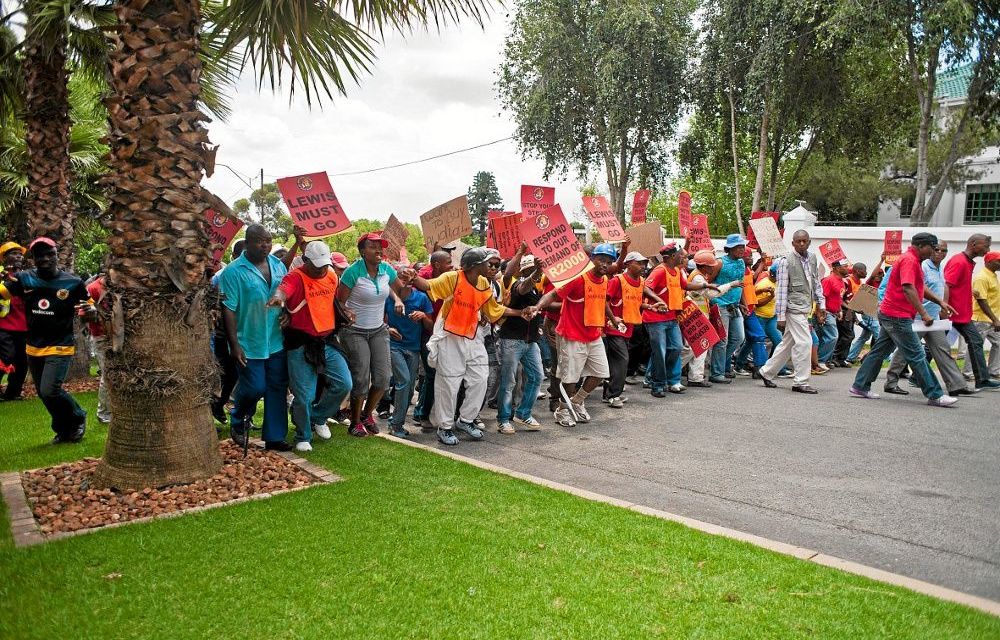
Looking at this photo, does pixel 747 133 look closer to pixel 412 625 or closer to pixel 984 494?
pixel 984 494

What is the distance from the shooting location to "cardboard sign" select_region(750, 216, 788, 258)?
38.9 feet

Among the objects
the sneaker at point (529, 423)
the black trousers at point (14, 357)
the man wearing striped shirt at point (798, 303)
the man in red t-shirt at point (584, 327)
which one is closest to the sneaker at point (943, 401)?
the man wearing striped shirt at point (798, 303)

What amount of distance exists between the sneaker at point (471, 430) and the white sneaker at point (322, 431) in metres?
1.35

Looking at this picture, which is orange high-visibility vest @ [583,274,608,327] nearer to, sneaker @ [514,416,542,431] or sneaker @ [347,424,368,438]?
sneaker @ [514,416,542,431]

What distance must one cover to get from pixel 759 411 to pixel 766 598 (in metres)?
5.50

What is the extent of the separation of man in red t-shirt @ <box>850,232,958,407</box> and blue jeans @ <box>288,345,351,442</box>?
6.36 m

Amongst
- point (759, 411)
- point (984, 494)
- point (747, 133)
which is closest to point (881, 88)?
point (747, 133)

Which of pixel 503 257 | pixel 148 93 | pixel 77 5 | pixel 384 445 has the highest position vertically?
pixel 77 5

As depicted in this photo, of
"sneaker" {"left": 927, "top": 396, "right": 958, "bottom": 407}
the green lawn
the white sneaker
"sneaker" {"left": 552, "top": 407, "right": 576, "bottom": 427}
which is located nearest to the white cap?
the white sneaker

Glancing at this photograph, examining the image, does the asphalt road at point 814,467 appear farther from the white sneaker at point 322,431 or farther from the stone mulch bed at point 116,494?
the stone mulch bed at point 116,494

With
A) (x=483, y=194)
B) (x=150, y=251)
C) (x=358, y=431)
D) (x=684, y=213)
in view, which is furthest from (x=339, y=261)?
(x=483, y=194)

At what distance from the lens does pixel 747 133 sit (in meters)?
31.6

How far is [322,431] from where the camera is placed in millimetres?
7113

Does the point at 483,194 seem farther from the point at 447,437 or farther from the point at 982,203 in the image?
the point at 447,437
